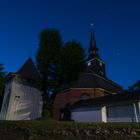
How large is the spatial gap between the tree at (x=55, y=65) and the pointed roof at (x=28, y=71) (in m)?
2.61

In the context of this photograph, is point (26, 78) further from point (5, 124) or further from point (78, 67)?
Result: point (5, 124)

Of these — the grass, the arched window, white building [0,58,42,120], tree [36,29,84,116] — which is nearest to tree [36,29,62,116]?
tree [36,29,84,116]

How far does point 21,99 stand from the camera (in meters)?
20.8

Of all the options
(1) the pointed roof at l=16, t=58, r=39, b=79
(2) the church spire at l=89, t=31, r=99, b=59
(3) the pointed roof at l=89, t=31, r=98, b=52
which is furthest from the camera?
(3) the pointed roof at l=89, t=31, r=98, b=52

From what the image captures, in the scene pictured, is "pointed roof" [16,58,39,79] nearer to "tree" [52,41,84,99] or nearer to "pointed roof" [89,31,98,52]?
"tree" [52,41,84,99]

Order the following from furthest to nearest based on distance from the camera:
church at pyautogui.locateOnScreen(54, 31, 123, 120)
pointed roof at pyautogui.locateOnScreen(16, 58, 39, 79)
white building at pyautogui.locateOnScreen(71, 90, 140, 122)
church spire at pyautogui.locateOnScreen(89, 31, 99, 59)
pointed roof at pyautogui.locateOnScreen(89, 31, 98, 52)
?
1. pointed roof at pyautogui.locateOnScreen(89, 31, 98, 52)
2. church spire at pyautogui.locateOnScreen(89, 31, 99, 59)
3. church at pyautogui.locateOnScreen(54, 31, 123, 120)
4. pointed roof at pyautogui.locateOnScreen(16, 58, 39, 79)
5. white building at pyautogui.locateOnScreen(71, 90, 140, 122)

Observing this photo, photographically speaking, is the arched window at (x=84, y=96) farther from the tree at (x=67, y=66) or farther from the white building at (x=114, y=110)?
the tree at (x=67, y=66)

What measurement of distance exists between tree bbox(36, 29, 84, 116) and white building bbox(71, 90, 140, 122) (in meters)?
6.87

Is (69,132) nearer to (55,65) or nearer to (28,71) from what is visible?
(55,65)

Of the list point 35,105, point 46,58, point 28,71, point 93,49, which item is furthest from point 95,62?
point 46,58

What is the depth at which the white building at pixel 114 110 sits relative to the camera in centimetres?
1928

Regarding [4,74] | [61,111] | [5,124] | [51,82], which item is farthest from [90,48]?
[5,124]

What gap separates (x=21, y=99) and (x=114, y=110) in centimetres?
1290

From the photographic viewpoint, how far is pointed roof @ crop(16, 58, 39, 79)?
2186 centimetres
